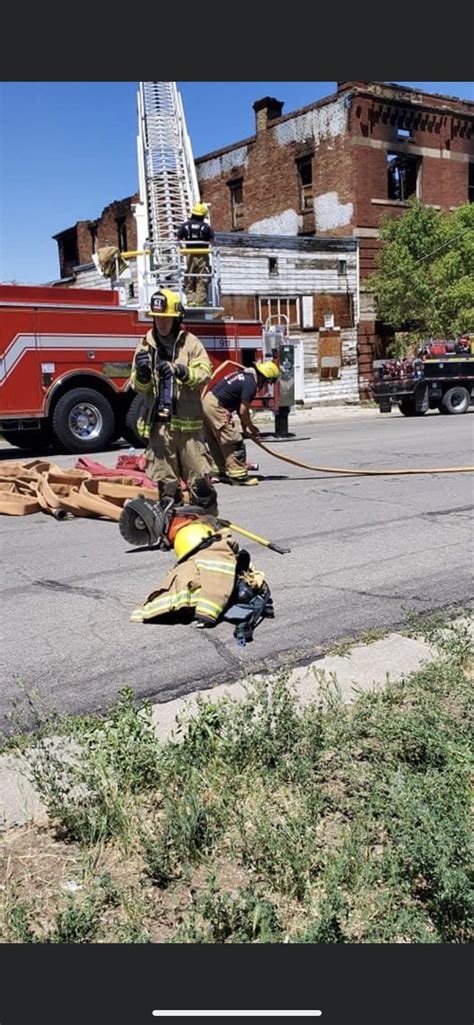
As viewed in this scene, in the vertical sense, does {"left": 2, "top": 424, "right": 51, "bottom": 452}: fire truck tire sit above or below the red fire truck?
below

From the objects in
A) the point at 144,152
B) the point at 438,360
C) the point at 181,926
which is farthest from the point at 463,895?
the point at 144,152

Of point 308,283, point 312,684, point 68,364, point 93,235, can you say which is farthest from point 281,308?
point 312,684

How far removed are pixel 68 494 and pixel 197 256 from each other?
8064mm

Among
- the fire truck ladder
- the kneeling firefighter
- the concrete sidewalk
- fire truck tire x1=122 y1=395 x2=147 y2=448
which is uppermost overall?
the fire truck ladder

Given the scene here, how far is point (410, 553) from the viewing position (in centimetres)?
621

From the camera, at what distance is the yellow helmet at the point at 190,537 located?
5074 mm

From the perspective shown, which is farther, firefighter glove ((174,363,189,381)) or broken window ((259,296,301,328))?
broken window ((259,296,301,328))

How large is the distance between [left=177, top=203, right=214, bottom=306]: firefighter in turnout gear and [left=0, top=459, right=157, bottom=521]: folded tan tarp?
22.8ft

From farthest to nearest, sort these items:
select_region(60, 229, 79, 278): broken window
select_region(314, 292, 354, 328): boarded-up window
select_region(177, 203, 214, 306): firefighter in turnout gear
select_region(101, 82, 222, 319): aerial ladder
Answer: select_region(60, 229, 79, 278): broken window
select_region(314, 292, 354, 328): boarded-up window
select_region(101, 82, 222, 319): aerial ladder
select_region(177, 203, 214, 306): firefighter in turnout gear

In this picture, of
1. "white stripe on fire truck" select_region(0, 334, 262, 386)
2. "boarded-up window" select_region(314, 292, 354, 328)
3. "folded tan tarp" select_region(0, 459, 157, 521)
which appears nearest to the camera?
"folded tan tarp" select_region(0, 459, 157, 521)

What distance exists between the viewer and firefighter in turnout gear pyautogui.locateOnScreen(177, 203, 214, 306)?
14.2 meters

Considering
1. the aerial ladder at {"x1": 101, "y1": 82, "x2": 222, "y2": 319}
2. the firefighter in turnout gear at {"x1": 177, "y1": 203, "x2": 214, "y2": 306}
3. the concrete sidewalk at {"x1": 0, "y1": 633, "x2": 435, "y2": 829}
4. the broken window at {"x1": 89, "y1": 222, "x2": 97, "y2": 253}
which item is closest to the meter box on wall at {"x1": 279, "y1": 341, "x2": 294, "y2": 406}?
the firefighter in turnout gear at {"x1": 177, "y1": 203, "x2": 214, "y2": 306}

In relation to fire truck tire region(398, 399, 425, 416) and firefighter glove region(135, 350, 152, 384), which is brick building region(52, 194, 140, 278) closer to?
fire truck tire region(398, 399, 425, 416)
